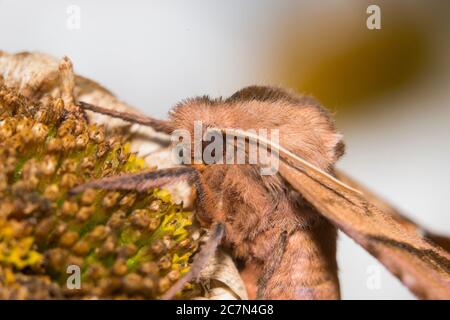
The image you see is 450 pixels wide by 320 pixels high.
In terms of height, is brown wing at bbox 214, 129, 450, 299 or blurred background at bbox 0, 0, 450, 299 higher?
blurred background at bbox 0, 0, 450, 299

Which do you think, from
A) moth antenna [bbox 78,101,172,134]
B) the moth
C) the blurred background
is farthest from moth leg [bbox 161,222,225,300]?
the blurred background

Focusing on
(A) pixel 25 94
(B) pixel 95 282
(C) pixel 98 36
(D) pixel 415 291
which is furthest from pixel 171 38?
(D) pixel 415 291

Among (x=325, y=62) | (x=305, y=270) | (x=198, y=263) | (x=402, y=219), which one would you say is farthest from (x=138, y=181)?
(x=325, y=62)

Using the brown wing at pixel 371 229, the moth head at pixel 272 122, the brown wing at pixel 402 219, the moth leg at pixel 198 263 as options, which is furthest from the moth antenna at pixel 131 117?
the brown wing at pixel 402 219

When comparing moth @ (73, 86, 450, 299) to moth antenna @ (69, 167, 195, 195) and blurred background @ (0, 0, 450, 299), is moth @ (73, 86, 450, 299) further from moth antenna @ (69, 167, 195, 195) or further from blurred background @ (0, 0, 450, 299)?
blurred background @ (0, 0, 450, 299)

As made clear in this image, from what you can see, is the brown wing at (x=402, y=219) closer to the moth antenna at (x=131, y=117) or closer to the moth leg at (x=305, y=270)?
the moth leg at (x=305, y=270)

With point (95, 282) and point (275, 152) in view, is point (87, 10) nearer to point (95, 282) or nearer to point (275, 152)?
point (275, 152)
